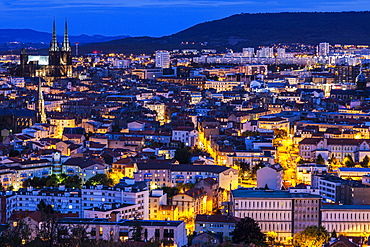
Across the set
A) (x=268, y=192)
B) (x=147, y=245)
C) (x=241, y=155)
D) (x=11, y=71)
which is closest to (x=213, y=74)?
(x=11, y=71)

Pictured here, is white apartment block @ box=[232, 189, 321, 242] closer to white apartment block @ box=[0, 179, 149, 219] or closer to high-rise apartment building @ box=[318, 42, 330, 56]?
white apartment block @ box=[0, 179, 149, 219]

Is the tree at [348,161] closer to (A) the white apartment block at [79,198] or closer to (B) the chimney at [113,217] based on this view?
(A) the white apartment block at [79,198]

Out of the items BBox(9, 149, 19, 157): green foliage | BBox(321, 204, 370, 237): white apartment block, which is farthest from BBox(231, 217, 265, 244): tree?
BBox(9, 149, 19, 157): green foliage

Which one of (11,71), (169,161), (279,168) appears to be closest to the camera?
(279,168)

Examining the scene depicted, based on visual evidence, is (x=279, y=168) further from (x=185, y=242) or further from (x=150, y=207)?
(x=185, y=242)

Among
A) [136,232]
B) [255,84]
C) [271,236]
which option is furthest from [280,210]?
[255,84]

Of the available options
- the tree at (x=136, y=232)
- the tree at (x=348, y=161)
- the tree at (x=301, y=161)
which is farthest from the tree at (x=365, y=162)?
the tree at (x=136, y=232)

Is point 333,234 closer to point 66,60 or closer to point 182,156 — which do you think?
point 182,156
